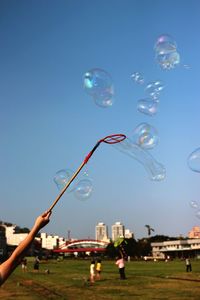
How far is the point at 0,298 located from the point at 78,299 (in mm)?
3973

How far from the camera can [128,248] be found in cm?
12300

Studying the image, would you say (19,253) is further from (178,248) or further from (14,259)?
(178,248)

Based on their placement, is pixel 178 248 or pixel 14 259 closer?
pixel 14 259

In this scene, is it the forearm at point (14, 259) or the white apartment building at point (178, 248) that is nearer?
the forearm at point (14, 259)

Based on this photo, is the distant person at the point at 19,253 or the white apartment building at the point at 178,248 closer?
the distant person at the point at 19,253

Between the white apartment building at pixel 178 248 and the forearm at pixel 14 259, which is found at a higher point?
the white apartment building at pixel 178 248

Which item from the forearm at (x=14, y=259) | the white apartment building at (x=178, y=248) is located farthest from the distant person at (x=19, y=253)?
the white apartment building at (x=178, y=248)

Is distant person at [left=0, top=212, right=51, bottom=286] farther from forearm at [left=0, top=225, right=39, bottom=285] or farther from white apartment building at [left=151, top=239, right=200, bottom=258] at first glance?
white apartment building at [left=151, top=239, right=200, bottom=258]

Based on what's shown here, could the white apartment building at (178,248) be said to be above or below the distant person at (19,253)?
above

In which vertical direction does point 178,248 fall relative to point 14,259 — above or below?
above

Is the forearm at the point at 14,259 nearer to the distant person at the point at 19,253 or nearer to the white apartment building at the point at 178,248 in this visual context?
the distant person at the point at 19,253

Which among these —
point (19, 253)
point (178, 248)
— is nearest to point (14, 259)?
point (19, 253)

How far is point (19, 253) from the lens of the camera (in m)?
2.88

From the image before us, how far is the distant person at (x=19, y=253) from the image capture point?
8.87 ft
